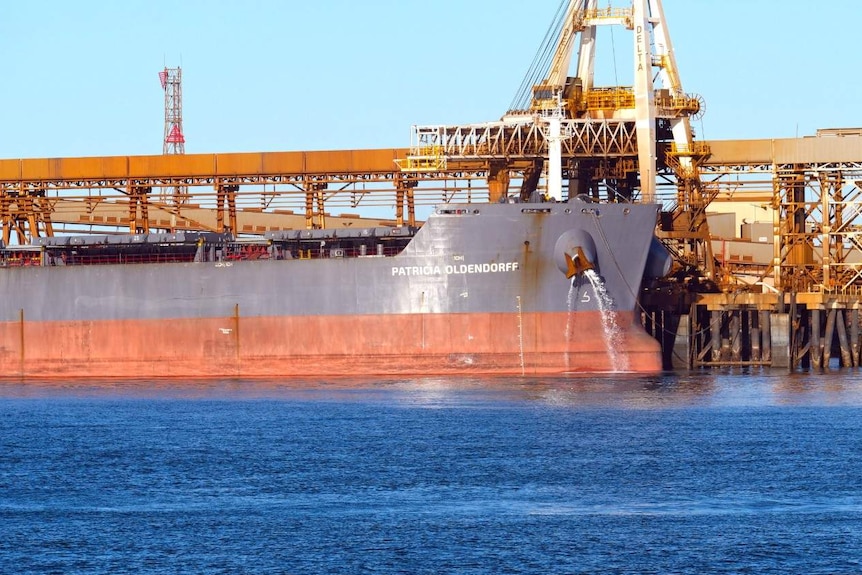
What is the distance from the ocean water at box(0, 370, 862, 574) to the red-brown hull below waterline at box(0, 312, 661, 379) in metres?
2.33

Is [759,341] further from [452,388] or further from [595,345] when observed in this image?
[452,388]

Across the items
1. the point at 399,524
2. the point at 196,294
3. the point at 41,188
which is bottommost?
the point at 399,524

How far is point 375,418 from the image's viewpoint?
30.7m

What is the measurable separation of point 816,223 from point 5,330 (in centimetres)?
2635

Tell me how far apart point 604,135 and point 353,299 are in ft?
30.4

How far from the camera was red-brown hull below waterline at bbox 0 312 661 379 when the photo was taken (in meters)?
38.0

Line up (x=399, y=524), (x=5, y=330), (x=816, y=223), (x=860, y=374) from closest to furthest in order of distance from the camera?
(x=399, y=524)
(x=860, y=374)
(x=5, y=330)
(x=816, y=223)

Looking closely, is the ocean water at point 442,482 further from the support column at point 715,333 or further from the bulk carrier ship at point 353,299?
the support column at point 715,333

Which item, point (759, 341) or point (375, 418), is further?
point (759, 341)

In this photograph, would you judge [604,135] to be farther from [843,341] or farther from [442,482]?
[442,482]

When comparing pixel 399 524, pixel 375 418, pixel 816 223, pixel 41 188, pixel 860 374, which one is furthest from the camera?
pixel 41 188

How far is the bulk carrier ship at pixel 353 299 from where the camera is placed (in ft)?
125

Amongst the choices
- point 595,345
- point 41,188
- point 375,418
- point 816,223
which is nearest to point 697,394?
point 595,345

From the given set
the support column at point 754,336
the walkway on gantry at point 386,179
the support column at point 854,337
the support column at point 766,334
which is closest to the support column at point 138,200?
the walkway on gantry at point 386,179
